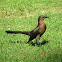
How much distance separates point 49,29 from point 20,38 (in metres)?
2.08

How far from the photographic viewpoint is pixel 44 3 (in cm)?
1543

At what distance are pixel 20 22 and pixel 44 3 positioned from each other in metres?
4.65

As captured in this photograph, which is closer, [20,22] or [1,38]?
[1,38]

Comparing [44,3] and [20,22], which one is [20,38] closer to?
[20,22]

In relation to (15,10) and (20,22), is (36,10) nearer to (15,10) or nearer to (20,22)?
(15,10)

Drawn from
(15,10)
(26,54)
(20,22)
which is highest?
(15,10)

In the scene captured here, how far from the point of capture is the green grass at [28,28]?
5.99 meters

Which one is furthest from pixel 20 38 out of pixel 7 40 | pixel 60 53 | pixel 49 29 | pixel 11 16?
pixel 11 16

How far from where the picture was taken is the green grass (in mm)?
5988

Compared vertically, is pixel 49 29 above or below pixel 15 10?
below

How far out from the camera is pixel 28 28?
33.3 feet

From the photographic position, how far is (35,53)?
6.12 m

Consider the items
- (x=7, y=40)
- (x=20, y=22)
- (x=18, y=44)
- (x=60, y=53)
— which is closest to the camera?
(x=60, y=53)

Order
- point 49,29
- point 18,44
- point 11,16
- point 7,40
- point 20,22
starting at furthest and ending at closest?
point 11,16
point 20,22
point 49,29
point 7,40
point 18,44
